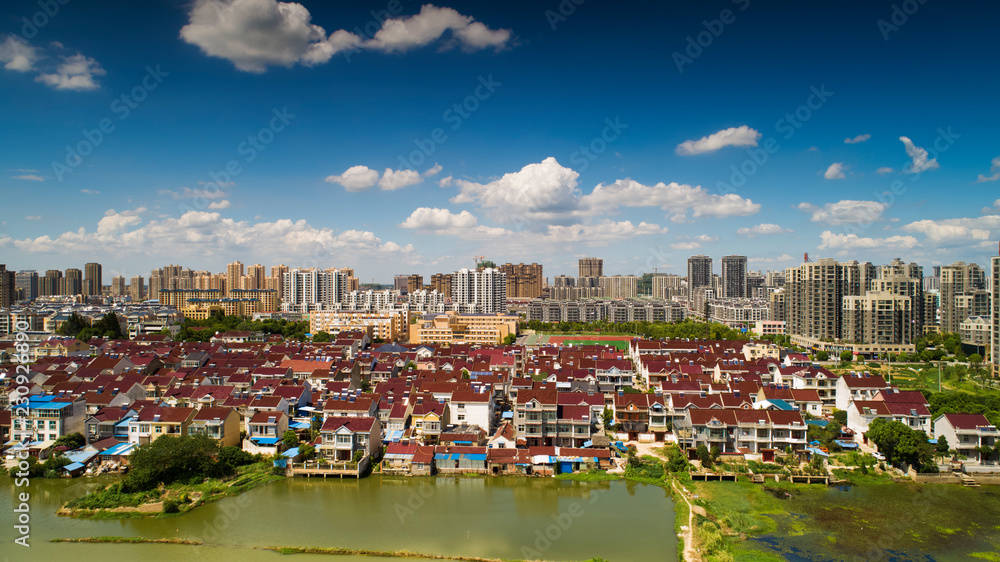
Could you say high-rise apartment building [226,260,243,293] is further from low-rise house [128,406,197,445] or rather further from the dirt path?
the dirt path

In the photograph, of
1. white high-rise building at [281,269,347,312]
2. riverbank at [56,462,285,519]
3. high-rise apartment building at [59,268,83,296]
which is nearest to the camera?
riverbank at [56,462,285,519]

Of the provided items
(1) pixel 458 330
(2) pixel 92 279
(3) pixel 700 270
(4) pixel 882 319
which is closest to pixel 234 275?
(2) pixel 92 279

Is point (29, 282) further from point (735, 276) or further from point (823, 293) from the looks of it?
point (735, 276)

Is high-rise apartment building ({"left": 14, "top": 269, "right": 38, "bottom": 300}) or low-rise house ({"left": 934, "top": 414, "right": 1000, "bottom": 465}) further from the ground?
high-rise apartment building ({"left": 14, "top": 269, "right": 38, "bottom": 300})

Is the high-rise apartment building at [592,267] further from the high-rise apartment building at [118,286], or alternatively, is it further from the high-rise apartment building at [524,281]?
the high-rise apartment building at [118,286]

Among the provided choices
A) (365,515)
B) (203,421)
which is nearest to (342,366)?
(203,421)

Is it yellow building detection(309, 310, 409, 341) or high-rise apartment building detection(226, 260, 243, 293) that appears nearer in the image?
yellow building detection(309, 310, 409, 341)

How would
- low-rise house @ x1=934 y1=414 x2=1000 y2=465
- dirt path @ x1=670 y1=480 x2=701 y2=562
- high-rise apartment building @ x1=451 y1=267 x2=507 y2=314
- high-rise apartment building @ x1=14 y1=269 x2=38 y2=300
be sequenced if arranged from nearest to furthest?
dirt path @ x1=670 y1=480 x2=701 y2=562
low-rise house @ x1=934 y1=414 x2=1000 y2=465
high-rise apartment building @ x1=451 y1=267 x2=507 y2=314
high-rise apartment building @ x1=14 y1=269 x2=38 y2=300

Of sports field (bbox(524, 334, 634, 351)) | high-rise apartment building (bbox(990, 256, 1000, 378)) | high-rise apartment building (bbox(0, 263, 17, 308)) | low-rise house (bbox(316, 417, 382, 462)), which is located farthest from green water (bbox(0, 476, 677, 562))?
high-rise apartment building (bbox(0, 263, 17, 308))
